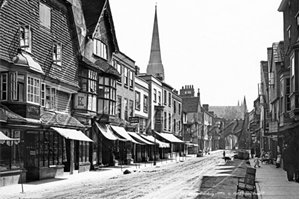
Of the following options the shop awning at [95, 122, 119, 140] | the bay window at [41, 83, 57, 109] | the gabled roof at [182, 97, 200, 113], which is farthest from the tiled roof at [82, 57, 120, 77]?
the gabled roof at [182, 97, 200, 113]

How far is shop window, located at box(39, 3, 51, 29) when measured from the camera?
25.0 metres

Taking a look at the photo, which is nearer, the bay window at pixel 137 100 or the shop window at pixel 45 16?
the shop window at pixel 45 16

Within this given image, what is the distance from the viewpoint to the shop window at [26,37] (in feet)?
74.5

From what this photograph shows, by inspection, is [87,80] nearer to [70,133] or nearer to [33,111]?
Result: [70,133]

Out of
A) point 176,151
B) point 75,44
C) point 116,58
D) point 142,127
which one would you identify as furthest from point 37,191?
point 176,151

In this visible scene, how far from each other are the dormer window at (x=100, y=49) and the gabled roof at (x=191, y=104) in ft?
178

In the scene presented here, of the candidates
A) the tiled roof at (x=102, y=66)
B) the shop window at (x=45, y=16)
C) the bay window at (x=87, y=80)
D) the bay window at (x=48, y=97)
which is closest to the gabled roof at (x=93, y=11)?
the tiled roof at (x=102, y=66)

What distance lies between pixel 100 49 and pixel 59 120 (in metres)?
10.7

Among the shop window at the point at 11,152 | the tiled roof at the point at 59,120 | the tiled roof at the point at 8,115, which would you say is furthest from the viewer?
the tiled roof at the point at 59,120

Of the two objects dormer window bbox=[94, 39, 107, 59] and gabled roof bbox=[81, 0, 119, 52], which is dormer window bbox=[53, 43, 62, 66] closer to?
gabled roof bbox=[81, 0, 119, 52]

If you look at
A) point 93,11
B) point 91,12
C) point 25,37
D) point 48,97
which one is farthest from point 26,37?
point 93,11

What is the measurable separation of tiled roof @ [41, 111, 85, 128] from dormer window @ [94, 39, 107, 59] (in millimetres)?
7528

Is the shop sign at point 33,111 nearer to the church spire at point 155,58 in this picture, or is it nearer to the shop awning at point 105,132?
the shop awning at point 105,132

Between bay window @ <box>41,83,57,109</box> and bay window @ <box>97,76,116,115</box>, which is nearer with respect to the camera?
bay window @ <box>41,83,57,109</box>
